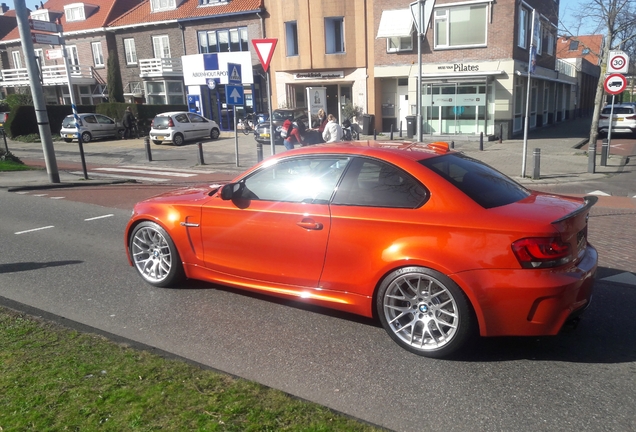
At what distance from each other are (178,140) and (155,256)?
19.9 meters

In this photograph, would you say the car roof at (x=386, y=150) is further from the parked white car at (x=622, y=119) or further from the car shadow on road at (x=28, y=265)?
the parked white car at (x=622, y=119)

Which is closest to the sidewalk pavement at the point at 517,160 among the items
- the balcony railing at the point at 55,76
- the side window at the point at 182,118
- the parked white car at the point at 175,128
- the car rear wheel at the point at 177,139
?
the car rear wheel at the point at 177,139

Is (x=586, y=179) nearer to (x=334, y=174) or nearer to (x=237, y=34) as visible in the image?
(x=334, y=174)

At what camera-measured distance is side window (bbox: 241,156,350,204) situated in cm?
440

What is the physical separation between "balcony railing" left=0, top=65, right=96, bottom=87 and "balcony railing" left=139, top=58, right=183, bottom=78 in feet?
22.3

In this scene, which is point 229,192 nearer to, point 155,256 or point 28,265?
point 155,256

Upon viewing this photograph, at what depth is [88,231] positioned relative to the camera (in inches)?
323

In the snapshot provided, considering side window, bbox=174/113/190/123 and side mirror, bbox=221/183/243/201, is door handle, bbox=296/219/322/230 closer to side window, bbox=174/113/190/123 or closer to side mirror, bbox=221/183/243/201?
side mirror, bbox=221/183/243/201

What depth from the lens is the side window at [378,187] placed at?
4047 millimetres

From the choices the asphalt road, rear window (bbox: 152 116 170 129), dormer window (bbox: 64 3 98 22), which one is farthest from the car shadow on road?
dormer window (bbox: 64 3 98 22)

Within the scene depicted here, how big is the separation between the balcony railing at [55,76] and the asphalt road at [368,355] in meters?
36.8

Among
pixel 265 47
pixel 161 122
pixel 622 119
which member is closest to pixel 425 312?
pixel 265 47

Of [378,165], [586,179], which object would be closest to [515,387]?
[378,165]

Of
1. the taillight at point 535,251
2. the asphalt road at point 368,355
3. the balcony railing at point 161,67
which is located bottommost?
the asphalt road at point 368,355
